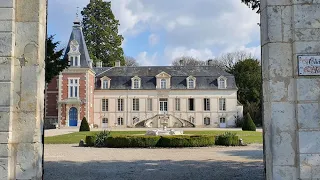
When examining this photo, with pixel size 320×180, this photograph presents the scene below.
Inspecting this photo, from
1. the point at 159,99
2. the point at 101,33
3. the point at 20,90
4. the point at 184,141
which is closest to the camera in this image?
the point at 20,90

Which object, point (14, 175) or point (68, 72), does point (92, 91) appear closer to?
point (68, 72)

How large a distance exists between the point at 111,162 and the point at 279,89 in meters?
6.77

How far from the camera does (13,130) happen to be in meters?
4.30

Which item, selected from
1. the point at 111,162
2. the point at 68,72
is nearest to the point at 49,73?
the point at 111,162

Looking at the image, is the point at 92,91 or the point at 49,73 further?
the point at 92,91

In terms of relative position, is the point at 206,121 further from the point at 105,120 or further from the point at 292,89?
the point at 292,89

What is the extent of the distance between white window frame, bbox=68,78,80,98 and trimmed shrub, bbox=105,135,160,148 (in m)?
22.2

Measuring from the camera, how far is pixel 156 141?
15.0 meters

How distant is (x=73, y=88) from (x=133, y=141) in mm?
22992

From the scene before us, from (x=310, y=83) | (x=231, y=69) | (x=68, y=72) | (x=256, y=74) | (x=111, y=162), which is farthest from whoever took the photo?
(x=231, y=69)

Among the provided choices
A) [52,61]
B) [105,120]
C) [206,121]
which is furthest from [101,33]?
[52,61]

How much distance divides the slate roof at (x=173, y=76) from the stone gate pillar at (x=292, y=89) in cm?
3426

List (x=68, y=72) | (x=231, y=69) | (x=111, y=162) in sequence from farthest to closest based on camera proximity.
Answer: (x=231, y=69) → (x=68, y=72) → (x=111, y=162)

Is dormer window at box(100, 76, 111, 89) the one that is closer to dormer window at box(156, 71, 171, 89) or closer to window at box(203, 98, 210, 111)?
dormer window at box(156, 71, 171, 89)
